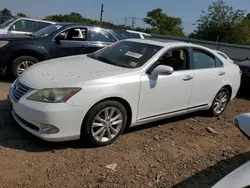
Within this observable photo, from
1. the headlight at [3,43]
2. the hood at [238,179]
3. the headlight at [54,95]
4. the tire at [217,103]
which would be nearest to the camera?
the hood at [238,179]

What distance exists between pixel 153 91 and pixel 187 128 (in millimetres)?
1230

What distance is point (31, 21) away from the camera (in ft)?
35.4

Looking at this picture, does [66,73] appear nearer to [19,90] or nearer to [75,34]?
[19,90]

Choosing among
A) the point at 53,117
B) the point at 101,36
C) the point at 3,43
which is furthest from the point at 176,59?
the point at 3,43

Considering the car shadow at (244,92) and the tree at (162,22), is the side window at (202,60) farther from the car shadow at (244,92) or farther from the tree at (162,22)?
the tree at (162,22)

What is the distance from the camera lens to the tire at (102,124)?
3.58m

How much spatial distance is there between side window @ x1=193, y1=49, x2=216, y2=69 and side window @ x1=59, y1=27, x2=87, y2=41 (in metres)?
3.36

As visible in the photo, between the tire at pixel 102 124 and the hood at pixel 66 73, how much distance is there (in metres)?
0.39

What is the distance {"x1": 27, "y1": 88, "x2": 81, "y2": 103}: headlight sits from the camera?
11.2ft

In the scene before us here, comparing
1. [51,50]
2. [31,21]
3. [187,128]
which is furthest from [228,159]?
[31,21]

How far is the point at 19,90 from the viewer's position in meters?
3.72

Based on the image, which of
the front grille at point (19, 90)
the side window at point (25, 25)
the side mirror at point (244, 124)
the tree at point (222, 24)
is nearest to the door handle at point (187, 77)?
the side mirror at point (244, 124)

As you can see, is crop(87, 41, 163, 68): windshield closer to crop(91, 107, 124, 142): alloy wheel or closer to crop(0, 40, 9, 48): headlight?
crop(91, 107, 124, 142): alloy wheel

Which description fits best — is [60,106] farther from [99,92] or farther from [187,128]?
[187,128]
